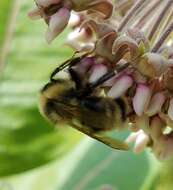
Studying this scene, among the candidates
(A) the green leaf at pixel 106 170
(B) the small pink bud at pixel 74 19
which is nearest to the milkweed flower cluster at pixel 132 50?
(B) the small pink bud at pixel 74 19

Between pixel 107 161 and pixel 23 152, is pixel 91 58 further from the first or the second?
pixel 107 161

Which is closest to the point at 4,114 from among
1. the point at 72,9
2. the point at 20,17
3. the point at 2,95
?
the point at 2,95

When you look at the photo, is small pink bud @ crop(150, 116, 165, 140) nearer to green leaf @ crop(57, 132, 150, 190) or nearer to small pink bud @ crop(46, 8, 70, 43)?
small pink bud @ crop(46, 8, 70, 43)

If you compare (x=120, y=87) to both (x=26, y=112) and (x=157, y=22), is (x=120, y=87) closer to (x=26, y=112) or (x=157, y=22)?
(x=157, y=22)

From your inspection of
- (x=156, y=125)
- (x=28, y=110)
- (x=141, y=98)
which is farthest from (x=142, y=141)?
(x=28, y=110)

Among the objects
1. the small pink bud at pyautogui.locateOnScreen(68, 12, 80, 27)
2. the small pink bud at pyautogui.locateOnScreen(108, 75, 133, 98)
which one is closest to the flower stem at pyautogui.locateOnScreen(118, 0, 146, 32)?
the small pink bud at pyautogui.locateOnScreen(108, 75, 133, 98)
